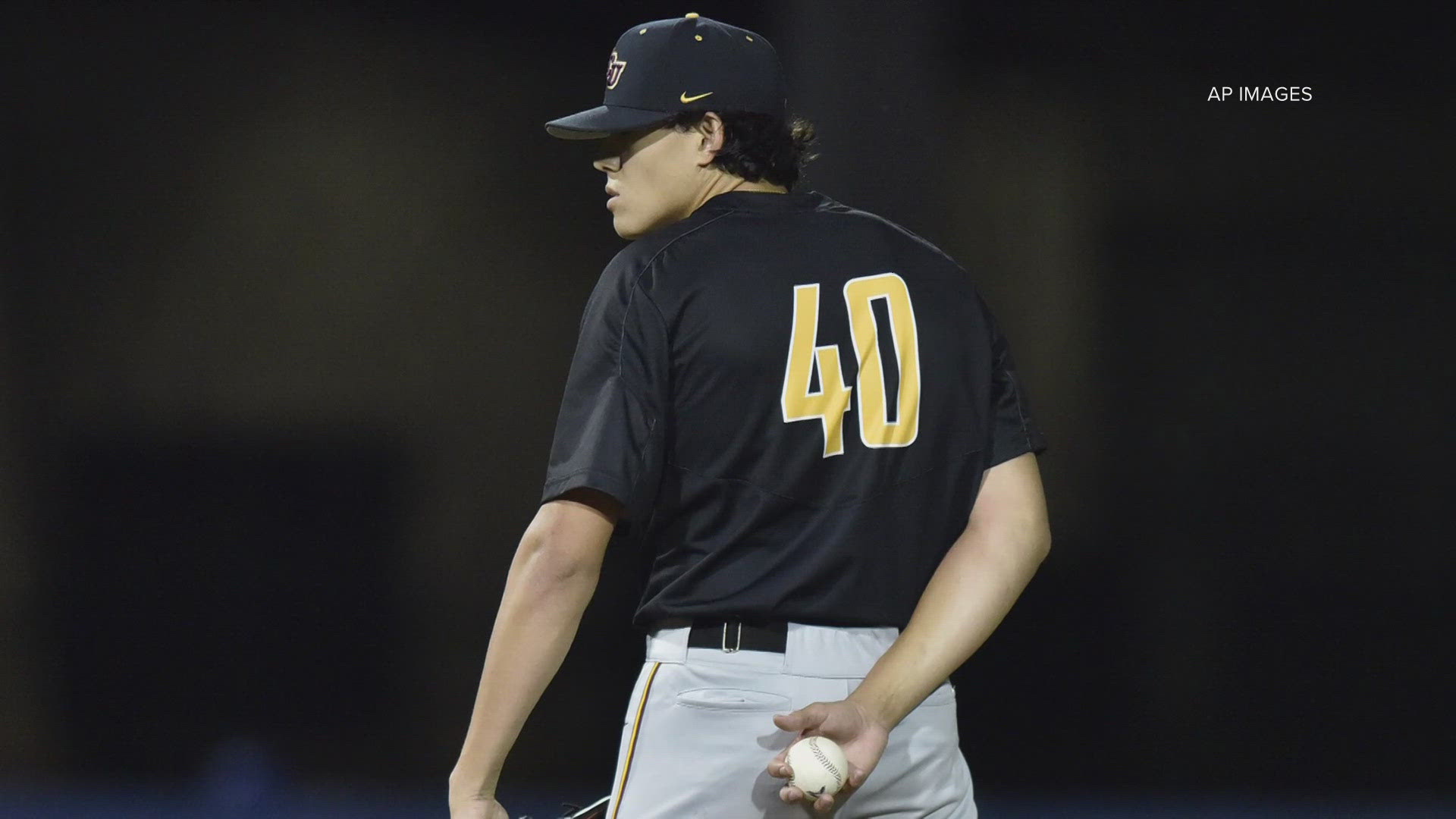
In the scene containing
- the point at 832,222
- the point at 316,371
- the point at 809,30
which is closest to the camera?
the point at 832,222

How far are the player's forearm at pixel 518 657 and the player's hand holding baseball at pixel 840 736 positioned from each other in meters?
0.24

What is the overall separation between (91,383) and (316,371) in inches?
24.3

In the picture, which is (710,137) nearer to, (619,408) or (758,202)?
(758,202)

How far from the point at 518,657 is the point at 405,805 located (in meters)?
2.82

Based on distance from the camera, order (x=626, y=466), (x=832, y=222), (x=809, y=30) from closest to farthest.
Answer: (x=626, y=466) < (x=832, y=222) < (x=809, y=30)

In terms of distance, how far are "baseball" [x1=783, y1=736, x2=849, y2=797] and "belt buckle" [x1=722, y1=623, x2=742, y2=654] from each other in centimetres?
19

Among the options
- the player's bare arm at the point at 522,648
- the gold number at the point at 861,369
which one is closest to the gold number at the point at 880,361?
the gold number at the point at 861,369

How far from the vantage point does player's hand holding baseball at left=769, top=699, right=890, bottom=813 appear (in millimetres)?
1484

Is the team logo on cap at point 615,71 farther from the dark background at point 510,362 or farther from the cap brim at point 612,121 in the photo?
the dark background at point 510,362

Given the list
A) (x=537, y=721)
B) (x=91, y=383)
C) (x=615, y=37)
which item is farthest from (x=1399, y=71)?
(x=91, y=383)

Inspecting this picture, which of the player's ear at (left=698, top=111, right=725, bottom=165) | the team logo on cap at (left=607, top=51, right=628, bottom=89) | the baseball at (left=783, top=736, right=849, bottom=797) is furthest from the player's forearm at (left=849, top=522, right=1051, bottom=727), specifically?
the team logo on cap at (left=607, top=51, right=628, bottom=89)

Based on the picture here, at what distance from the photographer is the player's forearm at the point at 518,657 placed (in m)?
1.55

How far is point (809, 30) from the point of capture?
402 cm

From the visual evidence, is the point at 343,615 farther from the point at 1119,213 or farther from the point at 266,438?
the point at 1119,213
